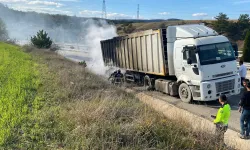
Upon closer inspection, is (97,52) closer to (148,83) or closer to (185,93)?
(148,83)

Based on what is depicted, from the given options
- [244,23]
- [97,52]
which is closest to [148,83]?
[97,52]

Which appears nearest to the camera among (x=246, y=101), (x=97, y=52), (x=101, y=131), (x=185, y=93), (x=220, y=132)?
(x=101, y=131)

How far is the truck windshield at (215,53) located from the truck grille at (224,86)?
0.82 m

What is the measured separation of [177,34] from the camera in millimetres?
10992

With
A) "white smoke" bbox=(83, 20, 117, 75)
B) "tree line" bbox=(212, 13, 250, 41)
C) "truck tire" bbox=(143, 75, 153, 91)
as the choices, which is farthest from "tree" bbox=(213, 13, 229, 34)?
"truck tire" bbox=(143, 75, 153, 91)

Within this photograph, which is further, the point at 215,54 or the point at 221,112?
the point at 215,54

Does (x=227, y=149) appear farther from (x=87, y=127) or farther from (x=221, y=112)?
(x=87, y=127)

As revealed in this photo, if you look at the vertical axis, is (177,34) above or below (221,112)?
above

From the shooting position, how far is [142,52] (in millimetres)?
13273

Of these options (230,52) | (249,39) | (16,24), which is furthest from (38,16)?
(230,52)

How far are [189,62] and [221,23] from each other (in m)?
33.4

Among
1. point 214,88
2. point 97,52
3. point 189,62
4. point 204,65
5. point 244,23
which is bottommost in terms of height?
point 214,88

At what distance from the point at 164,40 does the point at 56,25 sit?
94.7m

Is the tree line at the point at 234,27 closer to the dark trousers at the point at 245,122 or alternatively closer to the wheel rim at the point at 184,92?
the wheel rim at the point at 184,92
